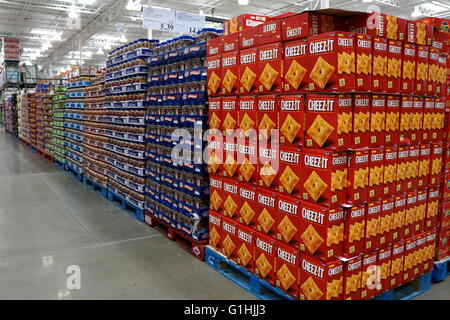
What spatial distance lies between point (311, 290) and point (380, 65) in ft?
6.20

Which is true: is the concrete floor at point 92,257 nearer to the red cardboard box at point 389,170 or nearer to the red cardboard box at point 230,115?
the red cardboard box at point 389,170

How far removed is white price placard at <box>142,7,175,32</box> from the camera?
9.19m

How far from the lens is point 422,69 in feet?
10.9

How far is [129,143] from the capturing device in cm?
625

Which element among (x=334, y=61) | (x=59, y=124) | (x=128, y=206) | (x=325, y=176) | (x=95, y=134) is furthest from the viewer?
(x=59, y=124)

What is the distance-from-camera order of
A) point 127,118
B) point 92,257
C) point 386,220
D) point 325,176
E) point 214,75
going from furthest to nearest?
point 127,118 → point 92,257 → point 214,75 → point 386,220 → point 325,176

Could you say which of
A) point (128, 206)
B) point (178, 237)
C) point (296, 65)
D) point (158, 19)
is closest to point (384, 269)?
point (296, 65)

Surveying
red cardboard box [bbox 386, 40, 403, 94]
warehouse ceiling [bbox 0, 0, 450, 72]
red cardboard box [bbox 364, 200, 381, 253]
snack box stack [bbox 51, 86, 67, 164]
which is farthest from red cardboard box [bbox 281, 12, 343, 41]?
warehouse ceiling [bbox 0, 0, 450, 72]

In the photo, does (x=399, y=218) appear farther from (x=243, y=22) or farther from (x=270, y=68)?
(x=243, y=22)

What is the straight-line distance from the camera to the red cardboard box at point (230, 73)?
364cm

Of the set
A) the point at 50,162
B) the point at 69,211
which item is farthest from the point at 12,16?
the point at 69,211

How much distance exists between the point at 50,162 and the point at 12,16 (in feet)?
39.1

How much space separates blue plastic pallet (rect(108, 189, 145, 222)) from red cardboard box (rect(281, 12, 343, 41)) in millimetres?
3923

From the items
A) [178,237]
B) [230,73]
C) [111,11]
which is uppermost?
[111,11]
